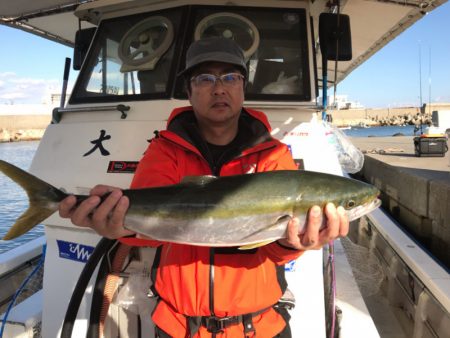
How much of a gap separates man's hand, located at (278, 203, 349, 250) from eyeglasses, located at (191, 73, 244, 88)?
3.22ft

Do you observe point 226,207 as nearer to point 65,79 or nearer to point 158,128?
point 158,128

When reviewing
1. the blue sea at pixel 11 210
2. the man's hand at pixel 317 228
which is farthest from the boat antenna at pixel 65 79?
the blue sea at pixel 11 210

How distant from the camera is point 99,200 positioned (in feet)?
6.61

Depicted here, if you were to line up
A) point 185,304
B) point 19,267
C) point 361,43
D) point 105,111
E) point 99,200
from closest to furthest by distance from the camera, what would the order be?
point 99,200
point 185,304
point 105,111
point 19,267
point 361,43

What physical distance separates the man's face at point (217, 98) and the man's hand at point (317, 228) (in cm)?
83

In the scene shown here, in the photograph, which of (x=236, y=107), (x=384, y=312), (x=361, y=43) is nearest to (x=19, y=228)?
(x=236, y=107)

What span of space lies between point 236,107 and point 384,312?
13.6 ft

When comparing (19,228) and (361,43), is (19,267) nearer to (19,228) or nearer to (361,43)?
(19,228)

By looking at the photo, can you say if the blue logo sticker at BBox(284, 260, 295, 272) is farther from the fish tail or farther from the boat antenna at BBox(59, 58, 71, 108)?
the boat antenna at BBox(59, 58, 71, 108)

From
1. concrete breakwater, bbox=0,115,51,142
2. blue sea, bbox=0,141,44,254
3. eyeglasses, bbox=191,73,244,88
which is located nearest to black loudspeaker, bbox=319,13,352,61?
eyeglasses, bbox=191,73,244,88

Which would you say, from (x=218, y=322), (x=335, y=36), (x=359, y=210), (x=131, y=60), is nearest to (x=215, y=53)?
(x=359, y=210)

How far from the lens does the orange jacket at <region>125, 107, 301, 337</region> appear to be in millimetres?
2184

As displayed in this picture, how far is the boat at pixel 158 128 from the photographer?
3121mm

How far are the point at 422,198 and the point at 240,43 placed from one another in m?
4.79
